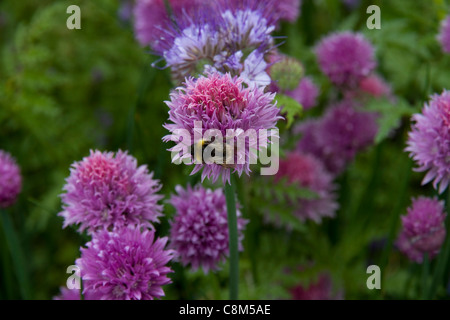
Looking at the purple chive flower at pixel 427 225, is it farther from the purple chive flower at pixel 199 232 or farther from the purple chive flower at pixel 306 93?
the purple chive flower at pixel 306 93

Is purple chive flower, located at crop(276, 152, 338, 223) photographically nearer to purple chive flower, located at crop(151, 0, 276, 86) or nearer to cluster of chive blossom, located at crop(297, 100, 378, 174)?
cluster of chive blossom, located at crop(297, 100, 378, 174)

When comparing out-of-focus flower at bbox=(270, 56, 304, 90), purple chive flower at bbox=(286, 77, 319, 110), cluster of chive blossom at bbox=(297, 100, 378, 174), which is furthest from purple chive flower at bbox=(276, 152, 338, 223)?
out-of-focus flower at bbox=(270, 56, 304, 90)

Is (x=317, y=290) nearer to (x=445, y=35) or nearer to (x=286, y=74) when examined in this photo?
(x=286, y=74)

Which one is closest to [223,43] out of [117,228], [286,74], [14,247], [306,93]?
[286,74]

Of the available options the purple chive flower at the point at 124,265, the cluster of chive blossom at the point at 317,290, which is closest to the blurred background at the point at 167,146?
the cluster of chive blossom at the point at 317,290

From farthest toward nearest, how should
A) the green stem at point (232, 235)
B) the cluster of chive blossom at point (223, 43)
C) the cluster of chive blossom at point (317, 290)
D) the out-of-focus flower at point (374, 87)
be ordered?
the out-of-focus flower at point (374, 87) < the cluster of chive blossom at point (317, 290) < the cluster of chive blossom at point (223, 43) < the green stem at point (232, 235)

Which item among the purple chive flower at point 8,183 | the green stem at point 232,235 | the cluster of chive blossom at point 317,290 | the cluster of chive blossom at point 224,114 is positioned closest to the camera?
the cluster of chive blossom at point 224,114
